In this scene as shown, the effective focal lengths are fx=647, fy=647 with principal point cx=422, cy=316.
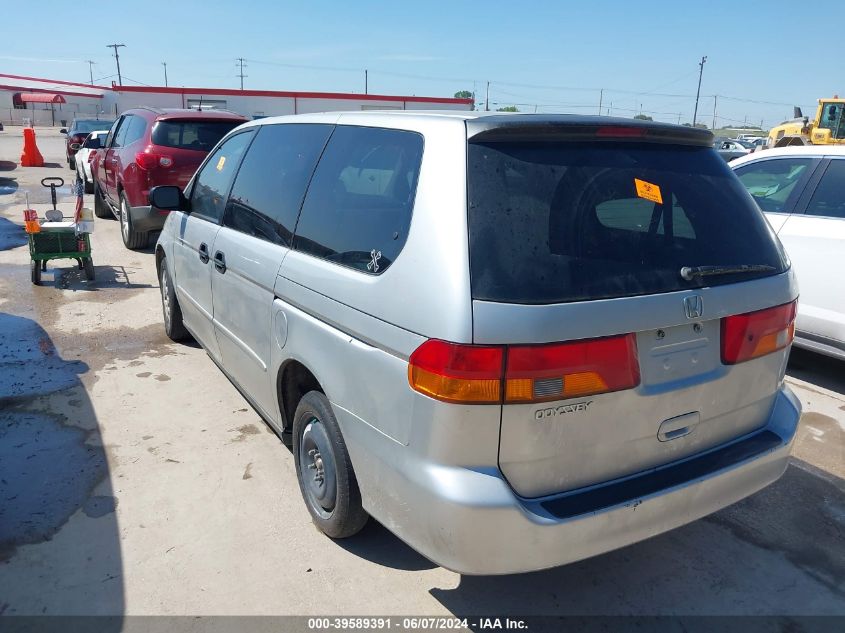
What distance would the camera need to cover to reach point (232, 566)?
9.35 feet

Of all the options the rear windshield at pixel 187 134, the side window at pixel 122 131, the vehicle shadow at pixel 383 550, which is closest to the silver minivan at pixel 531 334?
the vehicle shadow at pixel 383 550

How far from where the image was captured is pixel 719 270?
2445 millimetres

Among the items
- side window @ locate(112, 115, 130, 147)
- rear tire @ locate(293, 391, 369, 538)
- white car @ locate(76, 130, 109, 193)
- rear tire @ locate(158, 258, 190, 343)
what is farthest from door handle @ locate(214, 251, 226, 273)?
white car @ locate(76, 130, 109, 193)

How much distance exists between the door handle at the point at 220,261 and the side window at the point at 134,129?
587cm

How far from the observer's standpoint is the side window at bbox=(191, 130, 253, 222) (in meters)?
4.05

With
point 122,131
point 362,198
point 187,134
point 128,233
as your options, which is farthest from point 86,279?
point 362,198

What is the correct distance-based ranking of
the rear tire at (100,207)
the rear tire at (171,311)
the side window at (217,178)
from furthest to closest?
1. the rear tire at (100,207)
2. the rear tire at (171,311)
3. the side window at (217,178)

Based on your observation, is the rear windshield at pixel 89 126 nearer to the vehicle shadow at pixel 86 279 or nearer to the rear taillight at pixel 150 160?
the rear taillight at pixel 150 160

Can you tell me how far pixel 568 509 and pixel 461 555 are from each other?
39cm

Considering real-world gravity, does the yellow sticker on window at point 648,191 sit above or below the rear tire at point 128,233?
above

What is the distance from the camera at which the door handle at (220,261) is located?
12.3ft

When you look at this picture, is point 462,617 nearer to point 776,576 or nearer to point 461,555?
point 461,555

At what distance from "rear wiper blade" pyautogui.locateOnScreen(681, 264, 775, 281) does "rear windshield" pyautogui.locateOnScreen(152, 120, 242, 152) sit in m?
7.51

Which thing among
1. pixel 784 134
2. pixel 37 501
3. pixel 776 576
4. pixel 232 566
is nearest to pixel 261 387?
pixel 232 566
